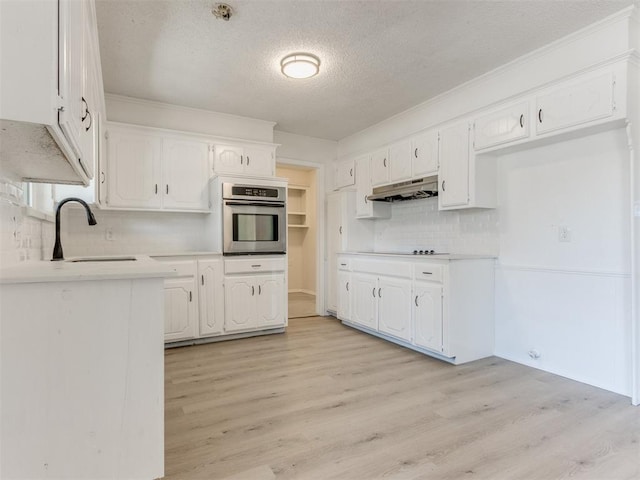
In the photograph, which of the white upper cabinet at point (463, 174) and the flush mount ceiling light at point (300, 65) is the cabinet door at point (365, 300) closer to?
the white upper cabinet at point (463, 174)

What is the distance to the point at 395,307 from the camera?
374 centimetres

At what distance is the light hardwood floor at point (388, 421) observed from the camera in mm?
1716

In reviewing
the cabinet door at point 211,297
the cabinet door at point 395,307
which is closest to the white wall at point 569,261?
the cabinet door at point 395,307

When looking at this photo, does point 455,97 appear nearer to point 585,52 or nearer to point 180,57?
point 585,52

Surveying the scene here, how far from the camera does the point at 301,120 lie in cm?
443

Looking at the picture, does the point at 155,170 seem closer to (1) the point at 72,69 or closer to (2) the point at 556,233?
(1) the point at 72,69

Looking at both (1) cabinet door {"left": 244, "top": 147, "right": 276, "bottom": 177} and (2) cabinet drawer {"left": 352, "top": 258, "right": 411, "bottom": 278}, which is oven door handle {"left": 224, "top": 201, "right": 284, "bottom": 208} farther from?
(2) cabinet drawer {"left": 352, "top": 258, "right": 411, "bottom": 278}

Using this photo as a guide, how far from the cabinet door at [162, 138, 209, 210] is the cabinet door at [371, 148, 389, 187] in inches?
79.7

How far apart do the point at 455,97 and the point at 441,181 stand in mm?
851

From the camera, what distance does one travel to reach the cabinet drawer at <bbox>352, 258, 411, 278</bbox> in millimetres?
3625

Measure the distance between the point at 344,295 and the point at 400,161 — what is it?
182 cm

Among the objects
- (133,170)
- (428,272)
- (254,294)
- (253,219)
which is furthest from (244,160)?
(428,272)

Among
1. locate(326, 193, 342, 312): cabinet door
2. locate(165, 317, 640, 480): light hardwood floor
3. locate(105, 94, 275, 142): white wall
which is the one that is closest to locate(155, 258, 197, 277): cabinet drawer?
locate(165, 317, 640, 480): light hardwood floor

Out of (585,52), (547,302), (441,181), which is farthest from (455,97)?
(547,302)
